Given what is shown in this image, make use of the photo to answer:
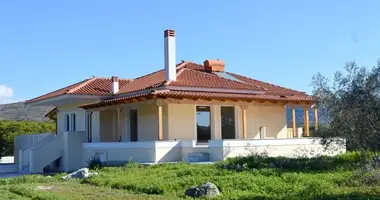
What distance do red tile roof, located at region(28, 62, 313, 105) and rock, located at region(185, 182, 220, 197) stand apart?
10.6m

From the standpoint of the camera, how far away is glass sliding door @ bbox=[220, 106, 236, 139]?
26.4m

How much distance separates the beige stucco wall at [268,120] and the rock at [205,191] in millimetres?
14891

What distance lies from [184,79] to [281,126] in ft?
20.6

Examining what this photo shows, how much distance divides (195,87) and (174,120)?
186 centimetres

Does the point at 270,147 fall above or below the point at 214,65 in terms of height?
below

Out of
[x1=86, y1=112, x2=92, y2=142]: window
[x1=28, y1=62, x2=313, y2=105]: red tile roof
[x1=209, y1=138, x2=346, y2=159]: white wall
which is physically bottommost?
[x1=209, y1=138, x2=346, y2=159]: white wall

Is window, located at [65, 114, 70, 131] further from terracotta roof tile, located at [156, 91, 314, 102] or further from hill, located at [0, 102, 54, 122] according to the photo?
hill, located at [0, 102, 54, 122]

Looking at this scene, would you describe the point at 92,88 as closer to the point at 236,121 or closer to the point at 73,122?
the point at 73,122

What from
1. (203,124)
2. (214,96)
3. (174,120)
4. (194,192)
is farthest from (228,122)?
(194,192)

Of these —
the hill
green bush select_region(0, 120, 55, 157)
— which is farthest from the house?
the hill

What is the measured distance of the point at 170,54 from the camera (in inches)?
1009

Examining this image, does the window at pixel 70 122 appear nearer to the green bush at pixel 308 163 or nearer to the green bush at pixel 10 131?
the green bush at pixel 10 131

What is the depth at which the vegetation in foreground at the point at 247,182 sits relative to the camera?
12.5m

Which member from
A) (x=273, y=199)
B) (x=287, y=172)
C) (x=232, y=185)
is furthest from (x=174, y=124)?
(x=273, y=199)
